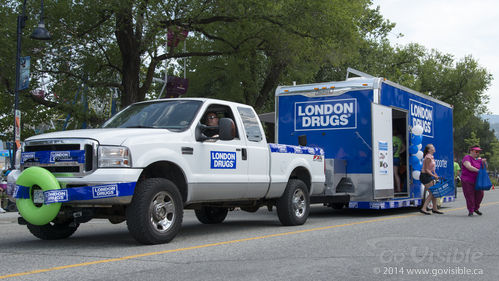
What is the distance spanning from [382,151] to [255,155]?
4345mm

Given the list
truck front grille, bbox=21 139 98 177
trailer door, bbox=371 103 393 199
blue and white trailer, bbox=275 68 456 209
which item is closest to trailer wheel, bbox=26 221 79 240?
truck front grille, bbox=21 139 98 177

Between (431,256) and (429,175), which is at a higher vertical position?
(429,175)

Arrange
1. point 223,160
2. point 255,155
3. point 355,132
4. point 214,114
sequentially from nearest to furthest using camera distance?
point 223,160
point 214,114
point 255,155
point 355,132

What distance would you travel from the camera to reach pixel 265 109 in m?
30.9

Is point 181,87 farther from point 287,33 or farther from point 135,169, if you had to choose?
point 135,169

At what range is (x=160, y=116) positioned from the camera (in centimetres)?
862

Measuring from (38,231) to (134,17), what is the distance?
10180 mm

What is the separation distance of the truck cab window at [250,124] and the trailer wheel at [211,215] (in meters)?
2.24

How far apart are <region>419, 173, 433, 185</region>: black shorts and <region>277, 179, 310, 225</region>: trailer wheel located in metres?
4.23

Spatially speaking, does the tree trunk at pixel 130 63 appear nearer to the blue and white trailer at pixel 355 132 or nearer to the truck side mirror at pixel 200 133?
the blue and white trailer at pixel 355 132

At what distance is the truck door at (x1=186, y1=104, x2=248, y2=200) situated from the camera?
828cm

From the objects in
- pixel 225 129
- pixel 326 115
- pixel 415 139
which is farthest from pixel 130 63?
pixel 225 129

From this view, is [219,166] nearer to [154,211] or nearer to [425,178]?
[154,211]

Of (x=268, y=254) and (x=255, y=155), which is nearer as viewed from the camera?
(x=268, y=254)
